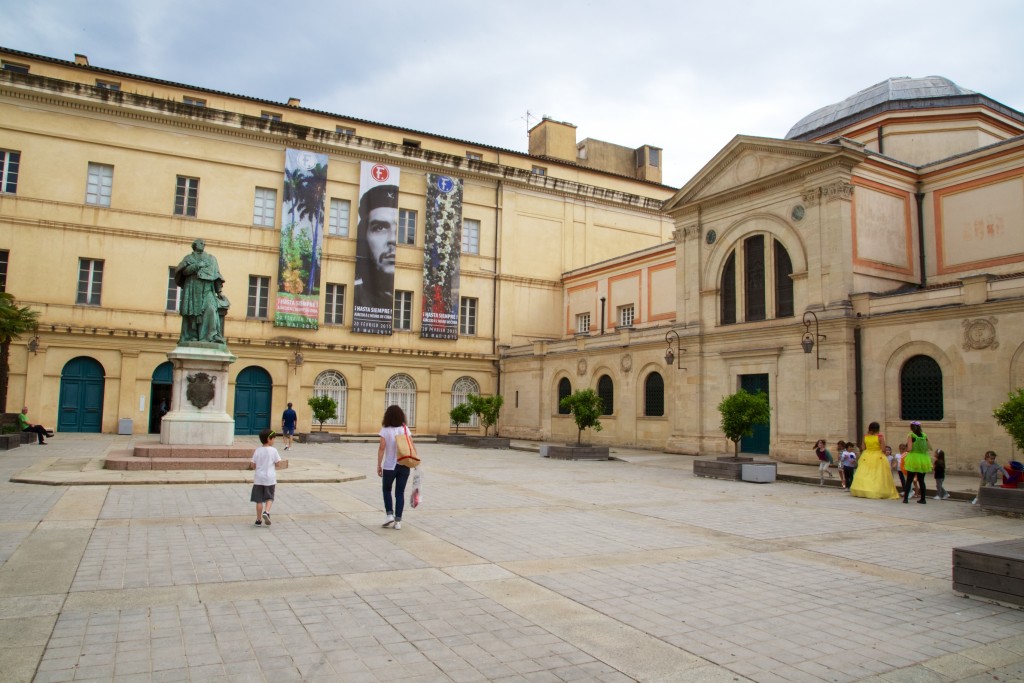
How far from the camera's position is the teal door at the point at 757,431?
985 inches

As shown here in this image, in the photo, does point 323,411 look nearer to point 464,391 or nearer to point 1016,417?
point 464,391

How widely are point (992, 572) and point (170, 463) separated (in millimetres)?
14808

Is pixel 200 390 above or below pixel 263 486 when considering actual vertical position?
above

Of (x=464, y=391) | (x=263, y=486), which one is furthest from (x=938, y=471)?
(x=464, y=391)

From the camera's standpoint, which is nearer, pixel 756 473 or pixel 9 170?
pixel 756 473

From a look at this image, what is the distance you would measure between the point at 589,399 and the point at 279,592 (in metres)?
19.9

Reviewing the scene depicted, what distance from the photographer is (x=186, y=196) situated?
33344mm

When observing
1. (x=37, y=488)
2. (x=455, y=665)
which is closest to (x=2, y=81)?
(x=37, y=488)

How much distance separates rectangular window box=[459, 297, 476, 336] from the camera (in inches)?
1518

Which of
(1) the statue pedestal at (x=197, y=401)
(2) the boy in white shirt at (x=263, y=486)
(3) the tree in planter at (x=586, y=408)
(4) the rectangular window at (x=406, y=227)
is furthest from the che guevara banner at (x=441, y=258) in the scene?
(2) the boy in white shirt at (x=263, y=486)

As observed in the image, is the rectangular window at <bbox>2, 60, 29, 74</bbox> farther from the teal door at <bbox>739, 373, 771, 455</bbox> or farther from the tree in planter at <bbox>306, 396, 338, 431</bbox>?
the teal door at <bbox>739, 373, 771, 455</bbox>

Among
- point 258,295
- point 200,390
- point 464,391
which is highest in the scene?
point 258,295

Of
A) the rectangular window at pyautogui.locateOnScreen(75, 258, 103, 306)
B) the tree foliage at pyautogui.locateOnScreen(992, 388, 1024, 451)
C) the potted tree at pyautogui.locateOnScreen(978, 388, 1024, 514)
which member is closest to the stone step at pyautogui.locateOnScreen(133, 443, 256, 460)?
the potted tree at pyautogui.locateOnScreen(978, 388, 1024, 514)

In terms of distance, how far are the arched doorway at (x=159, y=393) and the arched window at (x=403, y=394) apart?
9.99 m
